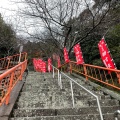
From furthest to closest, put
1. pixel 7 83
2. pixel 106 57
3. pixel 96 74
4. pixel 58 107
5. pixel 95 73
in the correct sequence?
pixel 96 74, pixel 95 73, pixel 106 57, pixel 7 83, pixel 58 107

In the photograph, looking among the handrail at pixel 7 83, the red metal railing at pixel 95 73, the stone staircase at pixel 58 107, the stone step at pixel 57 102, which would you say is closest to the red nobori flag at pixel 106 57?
the red metal railing at pixel 95 73

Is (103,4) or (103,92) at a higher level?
(103,4)

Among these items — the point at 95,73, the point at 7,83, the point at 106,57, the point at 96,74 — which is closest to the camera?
the point at 7,83

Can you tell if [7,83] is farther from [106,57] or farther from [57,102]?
[106,57]

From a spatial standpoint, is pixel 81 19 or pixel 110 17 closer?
pixel 110 17

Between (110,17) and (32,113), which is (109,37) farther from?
(32,113)

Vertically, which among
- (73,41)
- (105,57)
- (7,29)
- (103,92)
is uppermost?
(7,29)

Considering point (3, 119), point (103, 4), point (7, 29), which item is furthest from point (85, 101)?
point (7, 29)

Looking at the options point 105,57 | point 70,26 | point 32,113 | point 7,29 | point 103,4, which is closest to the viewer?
point 32,113

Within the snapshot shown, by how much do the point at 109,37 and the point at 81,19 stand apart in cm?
258

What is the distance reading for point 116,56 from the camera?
10.2 metres

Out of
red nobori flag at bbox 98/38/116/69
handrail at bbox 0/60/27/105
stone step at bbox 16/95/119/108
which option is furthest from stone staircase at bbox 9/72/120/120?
red nobori flag at bbox 98/38/116/69

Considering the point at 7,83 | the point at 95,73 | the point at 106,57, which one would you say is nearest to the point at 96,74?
the point at 95,73

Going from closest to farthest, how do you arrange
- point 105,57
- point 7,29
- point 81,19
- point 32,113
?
point 32,113 → point 105,57 → point 81,19 → point 7,29
